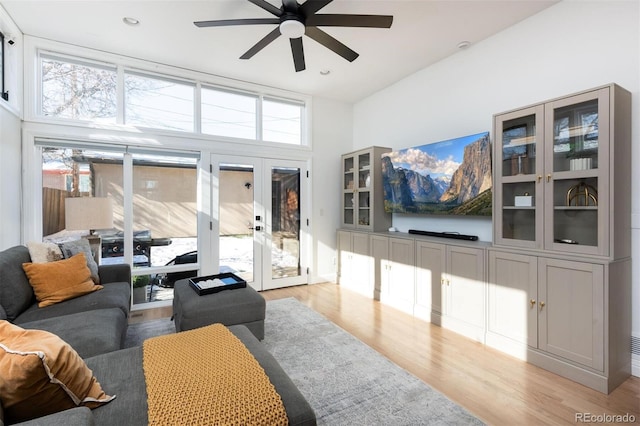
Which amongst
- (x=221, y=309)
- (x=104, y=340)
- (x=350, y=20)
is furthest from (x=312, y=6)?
(x=104, y=340)

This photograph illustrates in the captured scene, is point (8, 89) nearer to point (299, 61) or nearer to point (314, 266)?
point (299, 61)

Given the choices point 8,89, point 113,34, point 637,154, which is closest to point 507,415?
point 637,154

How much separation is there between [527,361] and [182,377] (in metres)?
2.75

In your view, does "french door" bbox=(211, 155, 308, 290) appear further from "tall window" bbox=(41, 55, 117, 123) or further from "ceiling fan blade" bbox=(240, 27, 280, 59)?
"ceiling fan blade" bbox=(240, 27, 280, 59)

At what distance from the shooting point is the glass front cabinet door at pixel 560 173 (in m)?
2.25

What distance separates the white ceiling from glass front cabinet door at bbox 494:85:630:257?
43.4 inches

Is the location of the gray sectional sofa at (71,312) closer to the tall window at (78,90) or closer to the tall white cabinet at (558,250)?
the tall window at (78,90)

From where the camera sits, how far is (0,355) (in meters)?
1.04

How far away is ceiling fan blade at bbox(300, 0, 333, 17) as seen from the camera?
83.7 inches

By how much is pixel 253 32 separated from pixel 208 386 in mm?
3331

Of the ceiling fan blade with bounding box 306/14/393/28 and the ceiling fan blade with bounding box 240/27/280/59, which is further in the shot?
the ceiling fan blade with bounding box 240/27/280/59

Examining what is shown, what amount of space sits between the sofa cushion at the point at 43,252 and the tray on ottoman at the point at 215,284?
1.17 meters

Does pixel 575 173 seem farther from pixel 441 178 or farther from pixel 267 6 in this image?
pixel 267 6

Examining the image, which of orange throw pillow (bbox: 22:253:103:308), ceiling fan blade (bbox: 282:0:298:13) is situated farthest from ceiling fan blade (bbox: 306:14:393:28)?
orange throw pillow (bbox: 22:253:103:308)
